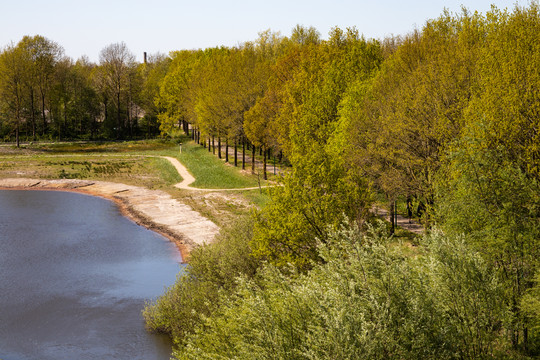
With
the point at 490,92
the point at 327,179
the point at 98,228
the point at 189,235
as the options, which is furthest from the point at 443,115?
the point at 98,228

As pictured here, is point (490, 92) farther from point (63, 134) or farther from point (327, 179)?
point (63, 134)

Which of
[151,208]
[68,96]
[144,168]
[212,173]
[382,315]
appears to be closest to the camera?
[382,315]

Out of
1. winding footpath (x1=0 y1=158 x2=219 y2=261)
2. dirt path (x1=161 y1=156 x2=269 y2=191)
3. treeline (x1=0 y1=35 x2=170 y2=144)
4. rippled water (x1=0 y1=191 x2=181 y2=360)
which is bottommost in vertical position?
rippled water (x1=0 y1=191 x2=181 y2=360)

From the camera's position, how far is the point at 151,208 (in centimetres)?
5878

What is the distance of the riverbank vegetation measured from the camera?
15.2 metres

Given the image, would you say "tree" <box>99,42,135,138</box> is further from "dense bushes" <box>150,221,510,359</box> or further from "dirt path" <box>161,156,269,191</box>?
"dense bushes" <box>150,221,510,359</box>

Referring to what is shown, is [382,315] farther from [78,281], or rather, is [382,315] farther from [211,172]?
[211,172]

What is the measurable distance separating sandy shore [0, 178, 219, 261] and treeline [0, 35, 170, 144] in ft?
111

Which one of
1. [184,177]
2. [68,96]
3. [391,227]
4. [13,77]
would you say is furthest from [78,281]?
[68,96]

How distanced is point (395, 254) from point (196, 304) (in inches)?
510

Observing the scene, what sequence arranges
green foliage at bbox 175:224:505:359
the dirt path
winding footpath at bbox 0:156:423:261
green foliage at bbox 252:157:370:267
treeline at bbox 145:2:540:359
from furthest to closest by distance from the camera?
the dirt path < winding footpath at bbox 0:156:423:261 < green foliage at bbox 252:157:370:267 < treeline at bbox 145:2:540:359 < green foliage at bbox 175:224:505:359

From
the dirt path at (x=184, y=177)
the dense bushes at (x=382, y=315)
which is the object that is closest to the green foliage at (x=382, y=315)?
the dense bushes at (x=382, y=315)

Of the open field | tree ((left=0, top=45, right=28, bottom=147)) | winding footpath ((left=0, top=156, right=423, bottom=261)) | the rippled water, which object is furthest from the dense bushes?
tree ((left=0, top=45, right=28, bottom=147))

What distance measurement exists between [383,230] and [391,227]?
1085 cm
